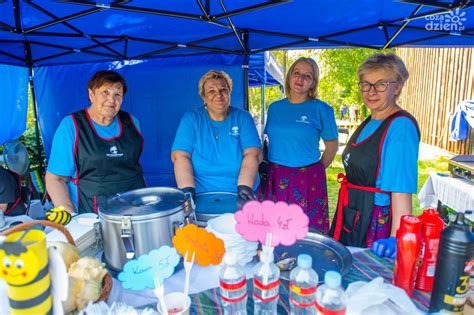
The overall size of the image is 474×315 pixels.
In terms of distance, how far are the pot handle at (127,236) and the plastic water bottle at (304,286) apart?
528 mm

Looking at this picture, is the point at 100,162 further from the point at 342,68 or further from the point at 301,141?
the point at 342,68

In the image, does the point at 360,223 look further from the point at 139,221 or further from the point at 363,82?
the point at 139,221

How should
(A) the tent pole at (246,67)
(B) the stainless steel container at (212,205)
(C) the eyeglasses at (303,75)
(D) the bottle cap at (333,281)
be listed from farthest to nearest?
(A) the tent pole at (246,67) → (C) the eyeglasses at (303,75) → (B) the stainless steel container at (212,205) → (D) the bottle cap at (333,281)

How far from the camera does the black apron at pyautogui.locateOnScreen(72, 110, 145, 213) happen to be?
187 centimetres

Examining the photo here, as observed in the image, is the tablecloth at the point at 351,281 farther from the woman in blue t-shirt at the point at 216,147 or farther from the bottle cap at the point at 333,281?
the woman in blue t-shirt at the point at 216,147

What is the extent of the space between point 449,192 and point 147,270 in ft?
11.0

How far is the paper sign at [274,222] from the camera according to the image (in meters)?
0.79

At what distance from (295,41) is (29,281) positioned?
9.16ft

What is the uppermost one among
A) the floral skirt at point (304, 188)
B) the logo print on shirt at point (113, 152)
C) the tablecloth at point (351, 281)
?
the logo print on shirt at point (113, 152)

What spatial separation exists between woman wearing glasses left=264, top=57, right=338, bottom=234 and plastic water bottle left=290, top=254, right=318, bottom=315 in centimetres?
171

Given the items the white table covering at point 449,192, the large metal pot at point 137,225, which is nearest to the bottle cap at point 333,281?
the large metal pot at point 137,225

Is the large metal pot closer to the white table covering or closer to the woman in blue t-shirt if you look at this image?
the woman in blue t-shirt

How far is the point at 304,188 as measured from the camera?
2.42m

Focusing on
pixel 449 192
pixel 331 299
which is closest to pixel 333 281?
pixel 331 299
